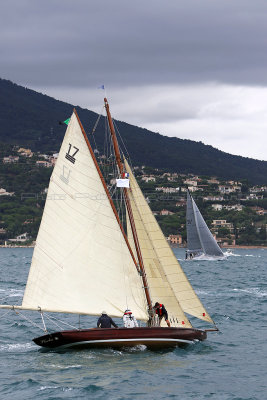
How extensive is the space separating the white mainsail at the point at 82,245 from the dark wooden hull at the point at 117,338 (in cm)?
121

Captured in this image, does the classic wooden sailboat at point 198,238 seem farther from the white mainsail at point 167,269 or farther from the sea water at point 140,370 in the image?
the white mainsail at point 167,269

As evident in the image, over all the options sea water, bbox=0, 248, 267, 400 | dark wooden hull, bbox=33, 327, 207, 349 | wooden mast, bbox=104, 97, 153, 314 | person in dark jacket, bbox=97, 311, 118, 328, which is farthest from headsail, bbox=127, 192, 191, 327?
person in dark jacket, bbox=97, 311, 118, 328

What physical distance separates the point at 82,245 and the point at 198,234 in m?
104

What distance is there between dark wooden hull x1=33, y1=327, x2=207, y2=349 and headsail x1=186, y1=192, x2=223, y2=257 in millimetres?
97030

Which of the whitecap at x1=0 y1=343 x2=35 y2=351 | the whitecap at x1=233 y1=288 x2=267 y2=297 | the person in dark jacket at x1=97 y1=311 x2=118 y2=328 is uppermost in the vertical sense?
the person in dark jacket at x1=97 y1=311 x2=118 y2=328

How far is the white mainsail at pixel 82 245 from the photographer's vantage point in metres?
35.7

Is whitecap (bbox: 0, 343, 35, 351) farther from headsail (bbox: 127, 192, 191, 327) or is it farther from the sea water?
headsail (bbox: 127, 192, 191, 327)

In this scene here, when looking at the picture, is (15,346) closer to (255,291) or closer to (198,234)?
(255,291)

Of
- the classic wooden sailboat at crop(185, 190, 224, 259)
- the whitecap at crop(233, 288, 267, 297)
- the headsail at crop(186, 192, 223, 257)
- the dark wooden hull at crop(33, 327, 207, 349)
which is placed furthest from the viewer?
the classic wooden sailboat at crop(185, 190, 224, 259)

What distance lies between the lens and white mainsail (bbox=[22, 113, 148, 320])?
35.7m

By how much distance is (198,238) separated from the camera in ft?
463

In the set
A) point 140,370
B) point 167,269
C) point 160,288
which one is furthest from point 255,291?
point 140,370

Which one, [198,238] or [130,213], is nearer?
[130,213]

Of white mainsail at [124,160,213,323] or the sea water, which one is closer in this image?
the sea water
